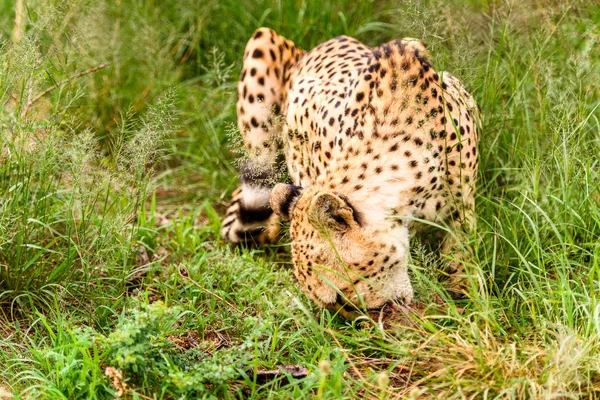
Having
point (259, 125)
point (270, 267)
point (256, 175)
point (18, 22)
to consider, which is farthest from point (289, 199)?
point (18, 22)

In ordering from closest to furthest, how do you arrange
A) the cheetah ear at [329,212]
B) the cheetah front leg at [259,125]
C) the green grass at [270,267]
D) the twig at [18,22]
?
the green grass at [270,267] → the cheetah ear at [329,212] → the twig at [18,22] → the cheetah front leg at [259,125]

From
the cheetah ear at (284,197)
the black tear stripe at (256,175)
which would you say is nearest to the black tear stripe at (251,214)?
the black tear stripe at (256,175)

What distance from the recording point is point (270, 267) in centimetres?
433

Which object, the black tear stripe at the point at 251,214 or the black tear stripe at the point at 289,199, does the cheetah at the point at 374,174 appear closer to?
the black tear stripe at the point at 289,199

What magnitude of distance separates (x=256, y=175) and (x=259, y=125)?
554mm

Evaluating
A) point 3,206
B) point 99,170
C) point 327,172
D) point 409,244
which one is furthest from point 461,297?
point 3,206

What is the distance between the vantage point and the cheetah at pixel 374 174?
328cm

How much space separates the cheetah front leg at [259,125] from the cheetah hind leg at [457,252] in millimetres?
980

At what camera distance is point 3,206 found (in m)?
3.46

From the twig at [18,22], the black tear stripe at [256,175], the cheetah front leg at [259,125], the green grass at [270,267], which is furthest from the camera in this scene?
the cheetah front leg at [259,125]

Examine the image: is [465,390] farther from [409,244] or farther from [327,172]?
[327,172]

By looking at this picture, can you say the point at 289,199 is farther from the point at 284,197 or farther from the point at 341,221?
the point at 341,221

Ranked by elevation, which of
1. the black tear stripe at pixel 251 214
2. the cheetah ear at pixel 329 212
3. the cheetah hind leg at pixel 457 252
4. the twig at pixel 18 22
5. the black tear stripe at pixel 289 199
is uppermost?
the twig at pixel 18 22

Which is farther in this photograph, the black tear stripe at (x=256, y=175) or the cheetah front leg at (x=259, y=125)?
the cheetah front leg at (x=259, y=125)
